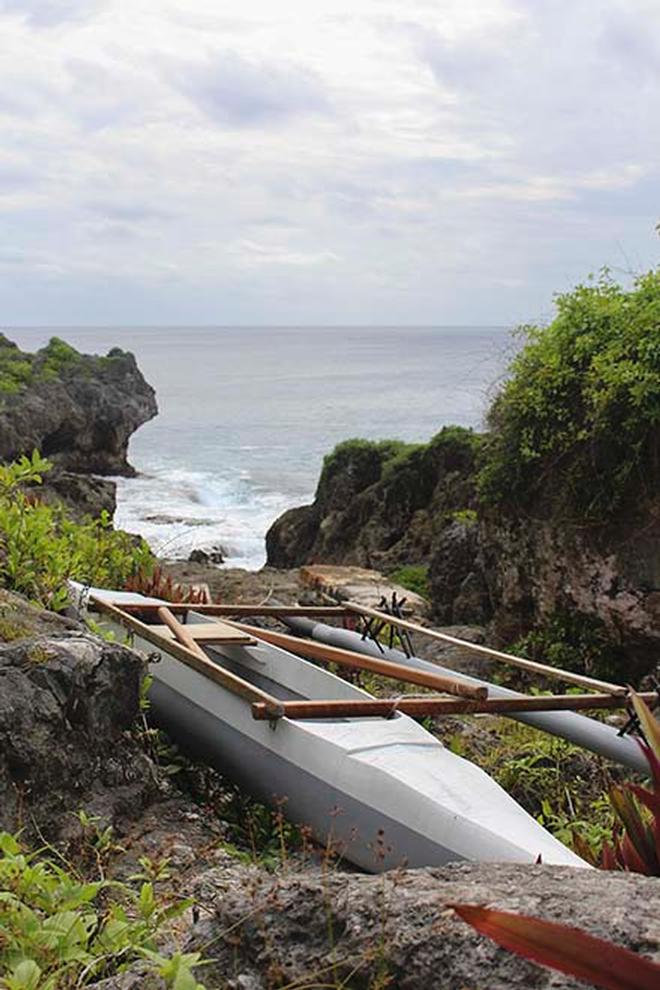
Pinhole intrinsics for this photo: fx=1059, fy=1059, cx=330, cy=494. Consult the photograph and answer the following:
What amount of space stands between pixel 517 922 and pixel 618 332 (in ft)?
31.3

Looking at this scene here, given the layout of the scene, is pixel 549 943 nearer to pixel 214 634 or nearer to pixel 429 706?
pixel 429 706

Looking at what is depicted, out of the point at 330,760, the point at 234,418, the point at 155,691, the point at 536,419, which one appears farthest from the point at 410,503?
the point at 234,418

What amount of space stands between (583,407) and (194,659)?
19.0 ft

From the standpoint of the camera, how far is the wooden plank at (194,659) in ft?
18.5

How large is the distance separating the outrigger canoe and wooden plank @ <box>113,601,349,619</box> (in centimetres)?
67

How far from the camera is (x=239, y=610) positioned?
27.7 ft

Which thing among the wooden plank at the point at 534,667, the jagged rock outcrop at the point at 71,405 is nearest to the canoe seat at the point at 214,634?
the wooden plank at the point at 534,667

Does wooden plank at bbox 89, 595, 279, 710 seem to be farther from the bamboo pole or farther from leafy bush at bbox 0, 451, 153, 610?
leafy bush at bbox 0, 451, 153, 610

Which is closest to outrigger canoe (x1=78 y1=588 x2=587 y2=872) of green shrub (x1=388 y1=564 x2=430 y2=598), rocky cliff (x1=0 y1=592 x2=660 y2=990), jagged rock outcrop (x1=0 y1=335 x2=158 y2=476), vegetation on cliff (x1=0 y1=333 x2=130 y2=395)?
rocky cliff (x1=0 y1=592 x2=660 y2=990)

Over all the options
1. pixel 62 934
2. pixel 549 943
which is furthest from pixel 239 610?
pixel 549 943

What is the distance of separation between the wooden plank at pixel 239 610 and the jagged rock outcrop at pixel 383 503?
9.23 m

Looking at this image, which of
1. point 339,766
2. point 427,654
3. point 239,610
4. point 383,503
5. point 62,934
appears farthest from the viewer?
point 383,503

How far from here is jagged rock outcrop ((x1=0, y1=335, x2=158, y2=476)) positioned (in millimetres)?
29641

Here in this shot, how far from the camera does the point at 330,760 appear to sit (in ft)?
16.9
